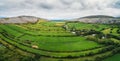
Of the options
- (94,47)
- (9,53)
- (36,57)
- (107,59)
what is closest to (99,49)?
(94,47)

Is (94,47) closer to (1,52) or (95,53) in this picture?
(95,53)

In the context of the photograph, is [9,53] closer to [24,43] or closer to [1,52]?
[1,52]

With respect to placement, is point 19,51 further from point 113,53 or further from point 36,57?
point 113,53

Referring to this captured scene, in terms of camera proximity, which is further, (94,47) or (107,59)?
(94,47)

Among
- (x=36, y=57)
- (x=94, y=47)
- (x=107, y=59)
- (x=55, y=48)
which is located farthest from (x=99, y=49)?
(x=36, y=57)

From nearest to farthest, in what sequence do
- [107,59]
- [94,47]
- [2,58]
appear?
[2,58] → [107,59] → [94,47]

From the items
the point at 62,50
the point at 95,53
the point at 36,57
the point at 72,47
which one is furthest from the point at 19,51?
the point at 95,53

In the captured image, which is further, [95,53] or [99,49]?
Result: [99,49]

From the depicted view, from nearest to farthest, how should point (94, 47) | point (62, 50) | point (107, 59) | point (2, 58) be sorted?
1. point (2, 58)
2. point (107, 59)
3. point (62, 50)
4. point (94, 47)

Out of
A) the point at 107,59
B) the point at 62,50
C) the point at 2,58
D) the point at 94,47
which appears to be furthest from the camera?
the point at 94,47
